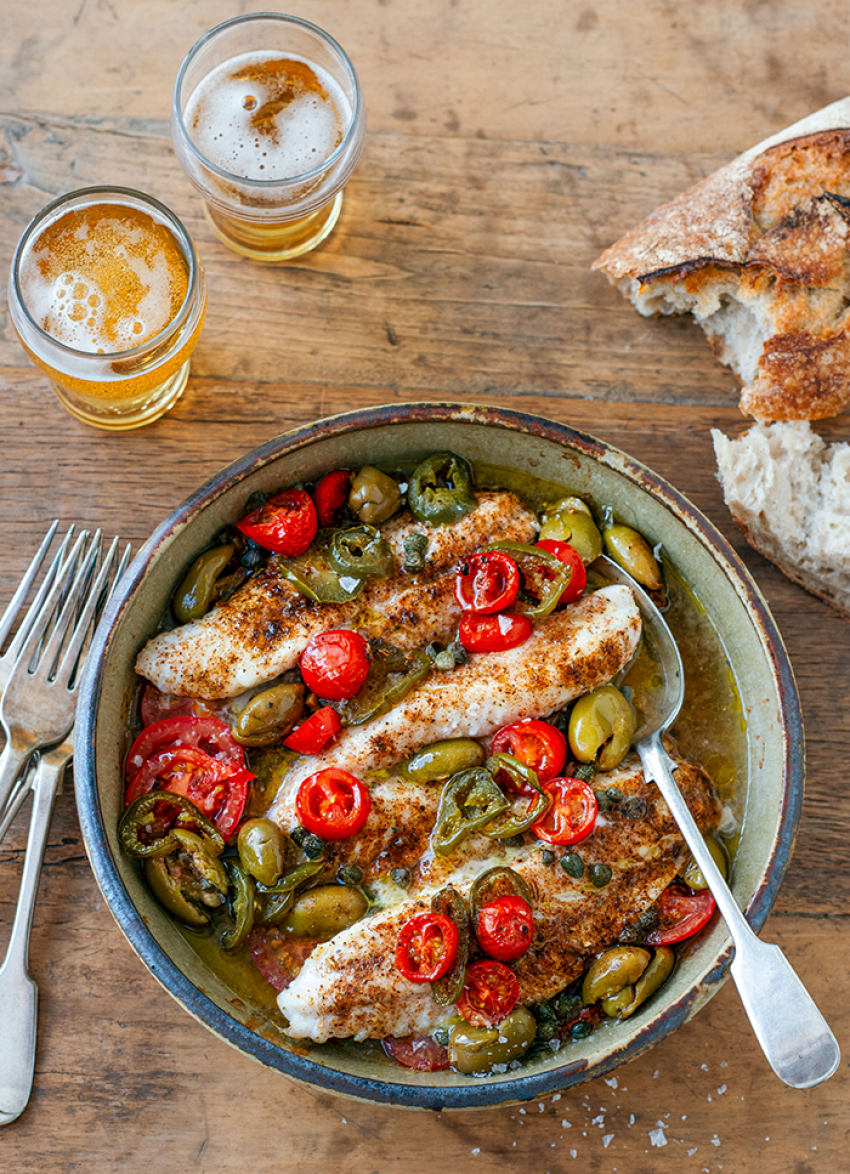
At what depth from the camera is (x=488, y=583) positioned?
9.37ft

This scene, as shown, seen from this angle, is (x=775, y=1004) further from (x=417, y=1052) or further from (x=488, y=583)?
(x=488, y=583)

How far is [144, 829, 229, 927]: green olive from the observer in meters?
2.66

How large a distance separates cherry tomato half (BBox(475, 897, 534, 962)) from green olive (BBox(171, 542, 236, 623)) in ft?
4.03

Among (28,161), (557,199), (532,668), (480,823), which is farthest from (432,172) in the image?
(480,823)

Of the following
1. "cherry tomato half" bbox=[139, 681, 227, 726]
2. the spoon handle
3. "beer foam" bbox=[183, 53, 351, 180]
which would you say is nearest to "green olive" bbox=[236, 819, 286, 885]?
"cherry tomato half" bbox=[139, 681, 227, 726]

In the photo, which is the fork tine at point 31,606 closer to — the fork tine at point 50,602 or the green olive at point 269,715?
the fork tine at point 50,602

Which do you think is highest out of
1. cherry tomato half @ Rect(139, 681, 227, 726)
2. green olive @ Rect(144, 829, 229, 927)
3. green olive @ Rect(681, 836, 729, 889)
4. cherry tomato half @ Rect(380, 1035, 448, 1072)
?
cherry tomato half @ Rect(139, 681, 227, 726)

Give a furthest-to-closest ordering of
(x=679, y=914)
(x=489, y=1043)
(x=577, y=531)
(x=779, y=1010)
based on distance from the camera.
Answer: (x=577, y=531), (x=679, y=914), (x=489, y=1043), (x=779, y=1010)

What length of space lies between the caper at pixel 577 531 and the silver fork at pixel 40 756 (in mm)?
1433

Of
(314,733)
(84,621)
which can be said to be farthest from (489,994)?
(84,621)

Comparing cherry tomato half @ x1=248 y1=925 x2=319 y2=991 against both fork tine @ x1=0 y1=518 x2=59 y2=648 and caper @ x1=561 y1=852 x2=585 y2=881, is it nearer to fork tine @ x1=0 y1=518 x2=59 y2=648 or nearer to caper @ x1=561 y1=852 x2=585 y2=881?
caper @ x1=561 y1=852 x2=585 y2=881

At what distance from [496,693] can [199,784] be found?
919mm

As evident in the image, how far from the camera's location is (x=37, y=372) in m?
3.14

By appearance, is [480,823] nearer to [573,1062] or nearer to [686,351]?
[573,1062]
